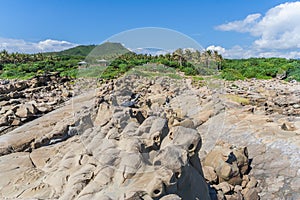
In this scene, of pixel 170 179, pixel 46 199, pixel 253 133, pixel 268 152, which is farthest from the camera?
pixel 253 133

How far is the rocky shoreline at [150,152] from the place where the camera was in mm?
6004

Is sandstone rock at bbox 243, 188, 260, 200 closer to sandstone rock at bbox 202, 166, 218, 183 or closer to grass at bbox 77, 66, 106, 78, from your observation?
sandstone rock at bbox 202, 166, 218, 183

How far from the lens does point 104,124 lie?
901cm

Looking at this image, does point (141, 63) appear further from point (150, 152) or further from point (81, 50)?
point (81, 50)

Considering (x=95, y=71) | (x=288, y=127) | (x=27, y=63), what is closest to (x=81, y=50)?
(x=27, y=63)

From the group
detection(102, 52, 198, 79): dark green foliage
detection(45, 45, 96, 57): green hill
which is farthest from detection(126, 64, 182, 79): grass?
detection(45, 45, 96, 57): green hill

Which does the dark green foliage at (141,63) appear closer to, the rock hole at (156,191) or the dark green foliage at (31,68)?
the rock hole at (156,191)

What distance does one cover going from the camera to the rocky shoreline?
6.00 metres

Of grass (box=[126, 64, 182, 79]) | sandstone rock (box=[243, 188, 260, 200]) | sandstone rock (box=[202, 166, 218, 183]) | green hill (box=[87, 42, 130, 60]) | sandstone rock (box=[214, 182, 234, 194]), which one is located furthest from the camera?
grass (box=[126, 64, 182, 79])

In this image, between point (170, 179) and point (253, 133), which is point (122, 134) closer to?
point (170, 179)

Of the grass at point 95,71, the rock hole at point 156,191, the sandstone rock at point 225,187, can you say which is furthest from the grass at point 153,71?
the rock hole at point 156,191

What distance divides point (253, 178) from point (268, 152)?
66.7 inches

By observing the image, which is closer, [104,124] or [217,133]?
[104,124]

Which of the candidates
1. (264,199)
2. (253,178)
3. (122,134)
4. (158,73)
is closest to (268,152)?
(253,178)
